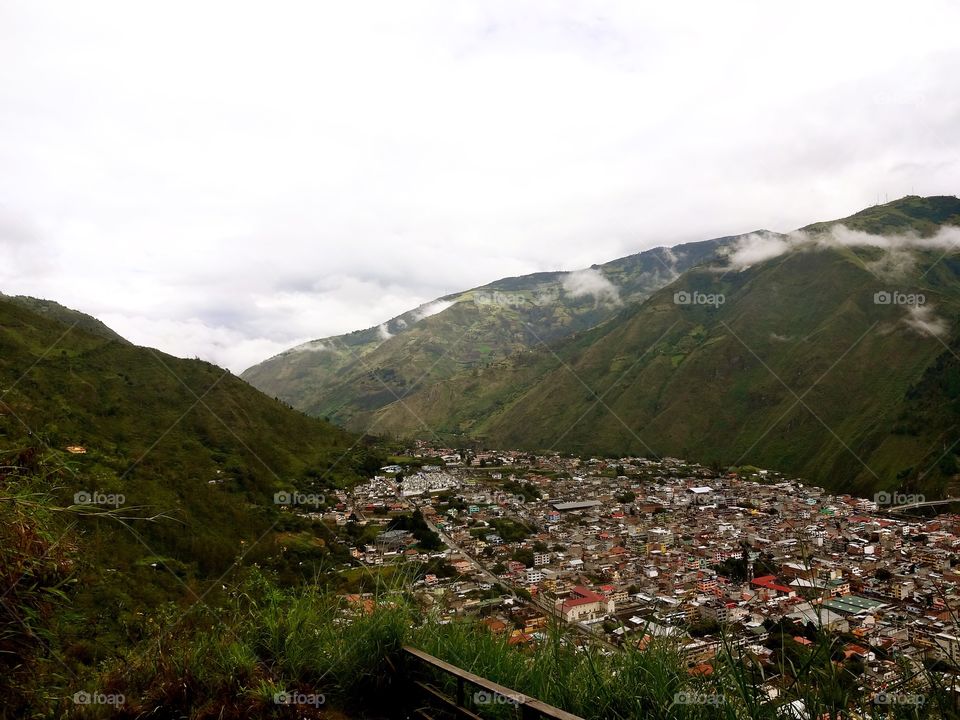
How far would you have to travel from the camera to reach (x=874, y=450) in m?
82.7

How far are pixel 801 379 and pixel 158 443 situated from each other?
13400cm

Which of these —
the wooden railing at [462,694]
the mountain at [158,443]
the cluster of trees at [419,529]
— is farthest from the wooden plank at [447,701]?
the cluster of trees at [419,529]

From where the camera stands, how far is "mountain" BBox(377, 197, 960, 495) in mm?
85625
